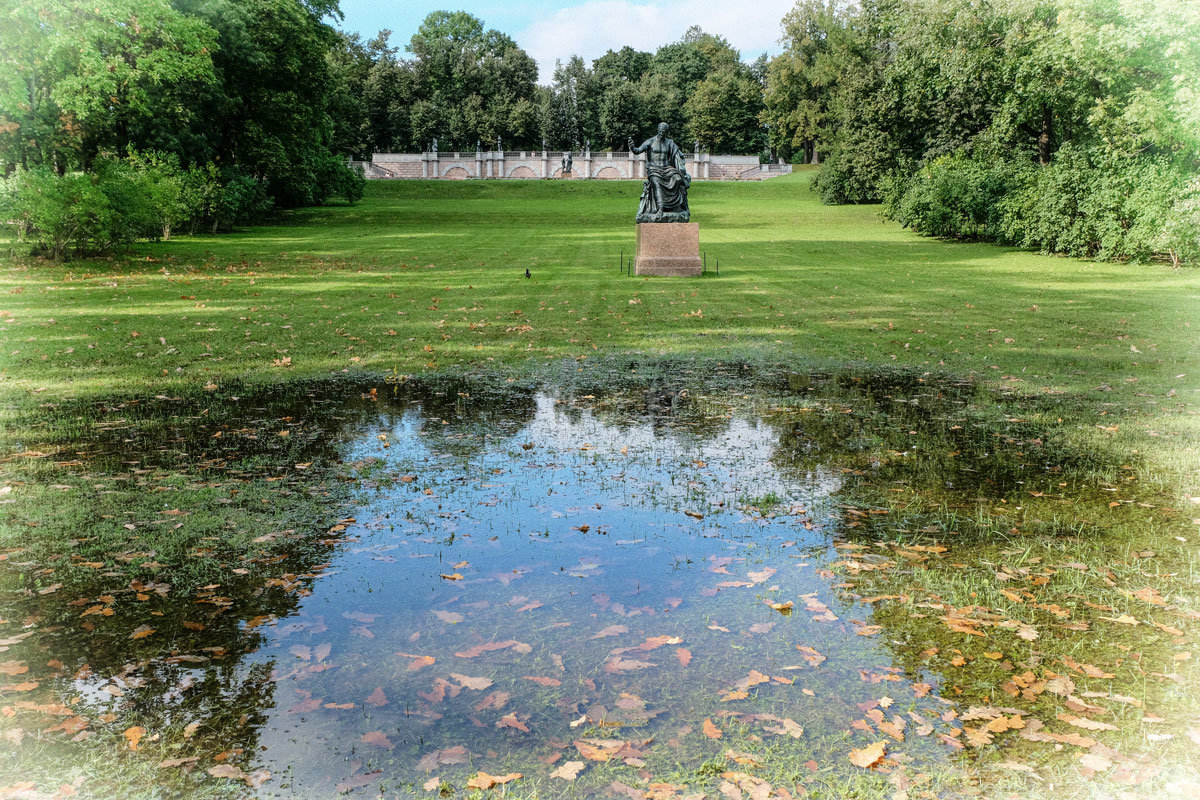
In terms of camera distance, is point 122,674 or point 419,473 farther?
point 419,473

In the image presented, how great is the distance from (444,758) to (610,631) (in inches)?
45.4

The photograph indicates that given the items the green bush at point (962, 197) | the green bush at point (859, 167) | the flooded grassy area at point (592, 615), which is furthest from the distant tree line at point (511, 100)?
the flooded grassy area at point (592, 615)

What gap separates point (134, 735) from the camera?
3357mm

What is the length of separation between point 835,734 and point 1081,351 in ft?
32.8

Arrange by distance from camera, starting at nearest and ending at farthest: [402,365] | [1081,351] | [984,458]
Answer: [984,458]
[402,365]
[1081,351]

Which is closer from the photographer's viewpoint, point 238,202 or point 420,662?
point 420,662

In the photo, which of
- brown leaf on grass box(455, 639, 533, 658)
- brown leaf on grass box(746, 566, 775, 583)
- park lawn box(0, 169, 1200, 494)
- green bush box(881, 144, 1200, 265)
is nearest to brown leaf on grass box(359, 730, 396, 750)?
brown leaf on grass box(455, 639, 533, 658)

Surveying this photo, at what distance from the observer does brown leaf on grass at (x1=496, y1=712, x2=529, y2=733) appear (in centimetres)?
346

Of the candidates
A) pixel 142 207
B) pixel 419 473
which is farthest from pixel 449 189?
pixel 419 473

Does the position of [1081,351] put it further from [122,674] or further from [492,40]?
[492,40]

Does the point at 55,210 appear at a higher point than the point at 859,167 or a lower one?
lower

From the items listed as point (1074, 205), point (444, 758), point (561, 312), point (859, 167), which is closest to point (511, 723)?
point (444, 758)

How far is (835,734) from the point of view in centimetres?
341

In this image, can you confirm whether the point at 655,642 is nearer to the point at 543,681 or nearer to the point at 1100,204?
the point at 543,681
